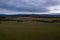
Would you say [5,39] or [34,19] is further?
[34,19]

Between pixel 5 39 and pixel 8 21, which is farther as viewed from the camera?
pixel 8 21

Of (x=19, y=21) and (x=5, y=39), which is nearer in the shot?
(x=5, y=39)

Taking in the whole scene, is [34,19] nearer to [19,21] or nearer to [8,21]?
[19,21]

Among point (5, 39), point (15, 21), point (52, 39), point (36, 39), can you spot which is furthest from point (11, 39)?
point (15, 21)

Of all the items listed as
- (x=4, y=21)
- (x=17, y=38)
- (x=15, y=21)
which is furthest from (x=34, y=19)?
(x=17, y=38)

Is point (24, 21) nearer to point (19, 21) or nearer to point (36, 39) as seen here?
point (19, 21)

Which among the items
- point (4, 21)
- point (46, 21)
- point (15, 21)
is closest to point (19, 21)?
point (15, 21)

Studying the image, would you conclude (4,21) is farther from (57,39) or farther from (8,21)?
(57,39)
